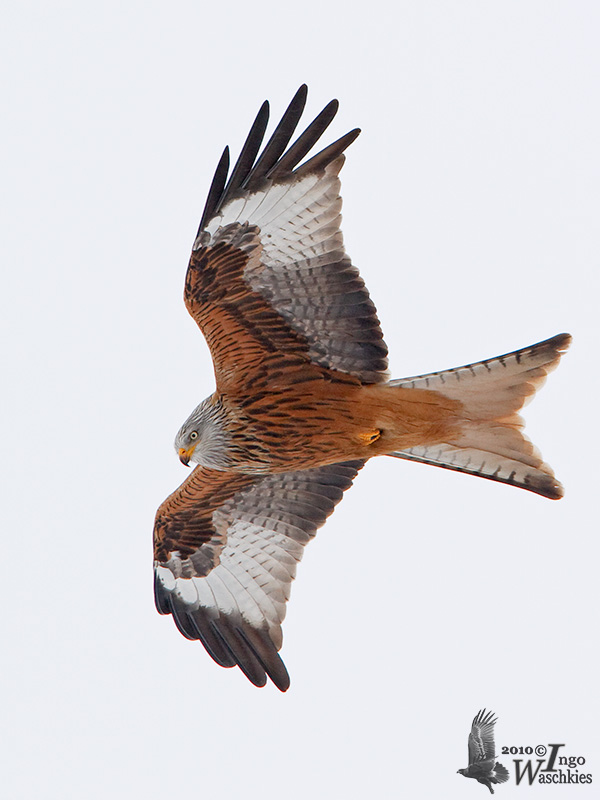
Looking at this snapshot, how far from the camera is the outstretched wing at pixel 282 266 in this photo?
5938mm

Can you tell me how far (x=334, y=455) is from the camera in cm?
661

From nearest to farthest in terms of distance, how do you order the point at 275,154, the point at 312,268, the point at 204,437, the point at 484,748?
the point at 275,154
the point at 312,268
the point at 204,437
the point at 484,748

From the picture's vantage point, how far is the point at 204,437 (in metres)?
6.57

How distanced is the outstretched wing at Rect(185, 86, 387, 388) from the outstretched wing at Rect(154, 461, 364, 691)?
122 centimetres

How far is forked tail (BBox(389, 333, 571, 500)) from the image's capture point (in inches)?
245

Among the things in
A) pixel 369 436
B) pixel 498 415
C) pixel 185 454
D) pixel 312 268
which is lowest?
pixel 185 454

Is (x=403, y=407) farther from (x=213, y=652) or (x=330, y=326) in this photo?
(x=213, y=652)

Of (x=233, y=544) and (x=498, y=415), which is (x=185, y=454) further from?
(x=498, y=415)

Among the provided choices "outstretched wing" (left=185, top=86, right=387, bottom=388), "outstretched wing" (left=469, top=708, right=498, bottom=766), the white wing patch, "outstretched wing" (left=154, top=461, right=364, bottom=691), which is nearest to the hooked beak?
"outstretched wing" (left=154, top=461, right=364, bottom=691)

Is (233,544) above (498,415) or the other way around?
the other way around

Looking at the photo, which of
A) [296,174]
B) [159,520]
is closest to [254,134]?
[296,174]

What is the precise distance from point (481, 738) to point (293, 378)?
9.95 ft

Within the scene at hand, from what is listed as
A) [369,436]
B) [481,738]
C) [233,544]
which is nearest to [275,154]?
[369,436]

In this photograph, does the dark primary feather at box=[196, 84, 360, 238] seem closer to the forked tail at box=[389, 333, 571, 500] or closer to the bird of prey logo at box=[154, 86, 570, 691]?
the bird of prey logo at box=[154, 86, 570, 691]
